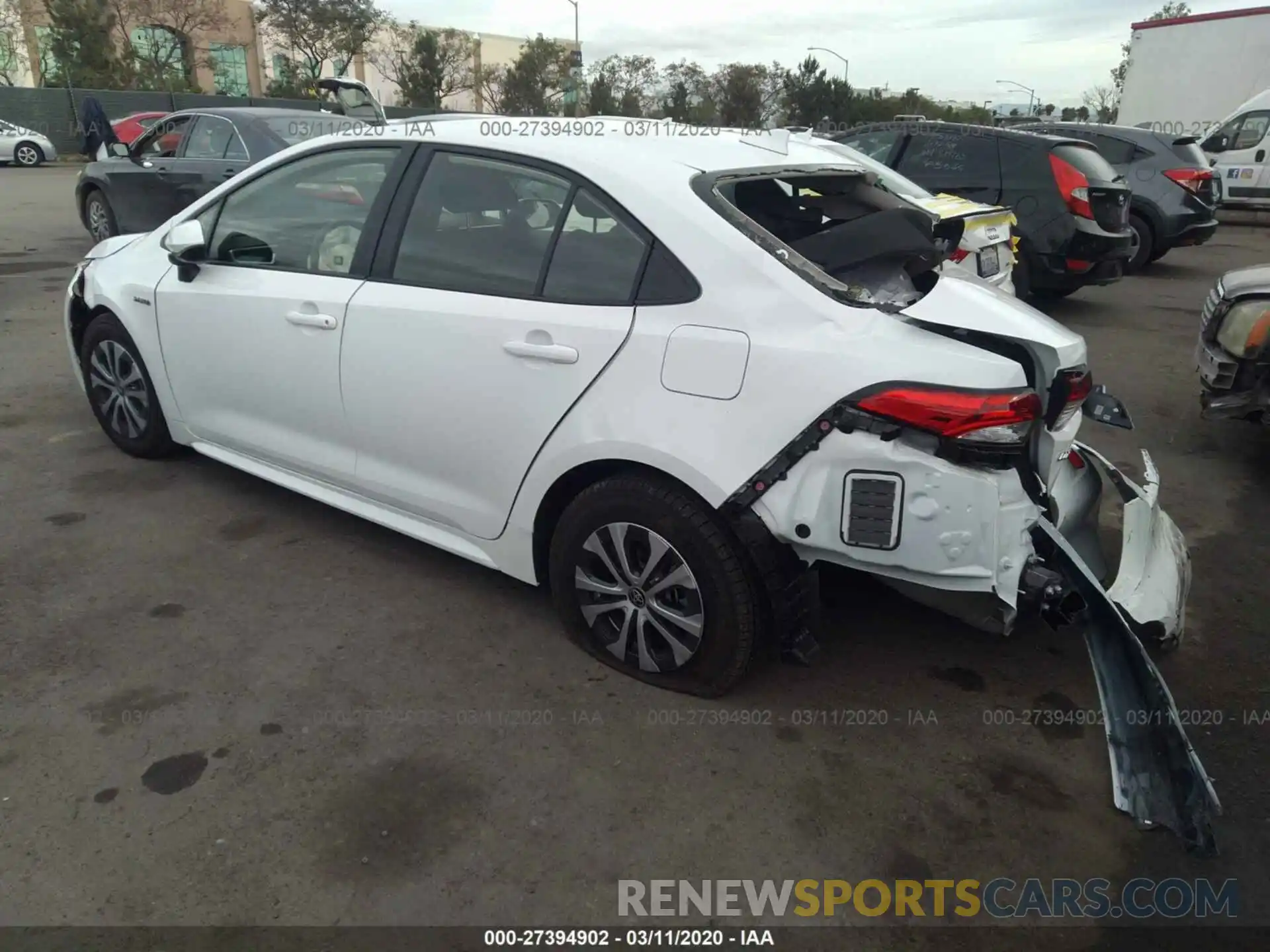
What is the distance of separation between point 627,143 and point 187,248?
2008 mm

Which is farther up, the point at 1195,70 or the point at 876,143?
the point at 1195,70

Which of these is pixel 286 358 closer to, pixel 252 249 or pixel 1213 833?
pixel 252 249

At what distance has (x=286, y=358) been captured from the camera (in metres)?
3.57

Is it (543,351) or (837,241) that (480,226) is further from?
(837,241)

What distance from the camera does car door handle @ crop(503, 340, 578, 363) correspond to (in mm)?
2791

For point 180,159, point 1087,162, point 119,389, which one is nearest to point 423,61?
point 180,159

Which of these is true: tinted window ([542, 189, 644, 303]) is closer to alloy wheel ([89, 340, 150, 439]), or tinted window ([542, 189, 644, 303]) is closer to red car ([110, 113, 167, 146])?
alloy wheel ([89, 340, 150, 439])

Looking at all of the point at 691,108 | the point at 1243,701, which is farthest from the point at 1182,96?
the point at 1243,701

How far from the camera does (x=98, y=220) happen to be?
10359 mm

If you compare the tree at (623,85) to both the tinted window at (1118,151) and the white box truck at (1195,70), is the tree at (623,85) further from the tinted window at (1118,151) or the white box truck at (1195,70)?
the tinted window at (1118,151)

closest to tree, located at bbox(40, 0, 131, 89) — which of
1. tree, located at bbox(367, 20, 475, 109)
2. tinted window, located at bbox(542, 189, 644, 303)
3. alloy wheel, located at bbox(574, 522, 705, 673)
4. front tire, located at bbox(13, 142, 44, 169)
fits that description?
front tire, located at bbox(13, 142, 44, 169)

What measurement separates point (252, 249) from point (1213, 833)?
3.85 meters

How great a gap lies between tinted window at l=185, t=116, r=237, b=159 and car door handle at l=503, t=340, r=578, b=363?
290 inches

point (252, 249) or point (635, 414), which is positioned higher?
point (252, 249)
